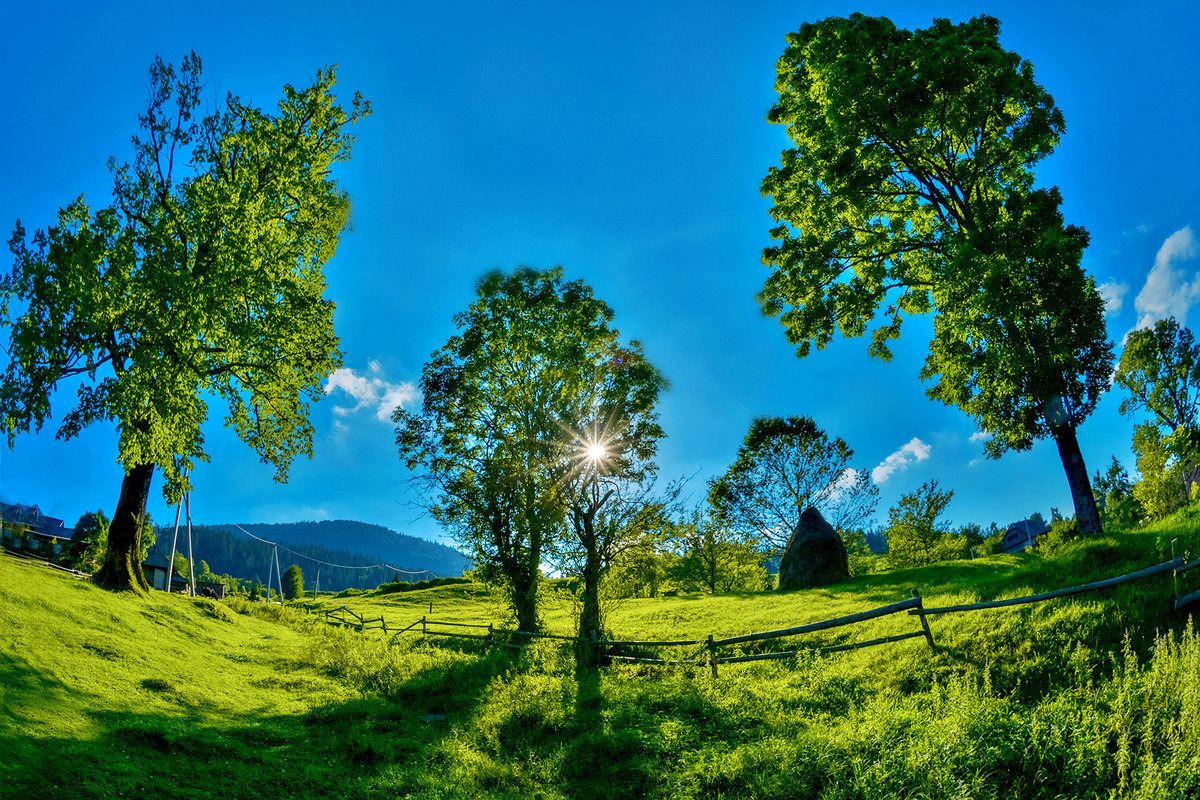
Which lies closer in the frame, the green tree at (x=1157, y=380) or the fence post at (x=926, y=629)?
the fence post at (x=926, y=629)

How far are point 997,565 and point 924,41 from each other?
51.7 ft

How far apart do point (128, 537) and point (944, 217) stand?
24.8 meters

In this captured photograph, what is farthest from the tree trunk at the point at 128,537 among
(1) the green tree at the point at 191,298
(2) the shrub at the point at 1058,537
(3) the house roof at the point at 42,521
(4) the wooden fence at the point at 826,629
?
(3) the house roof at the point at 42,521

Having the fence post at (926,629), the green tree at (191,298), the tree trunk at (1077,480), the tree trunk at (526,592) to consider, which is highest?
the green tree at (191,298)

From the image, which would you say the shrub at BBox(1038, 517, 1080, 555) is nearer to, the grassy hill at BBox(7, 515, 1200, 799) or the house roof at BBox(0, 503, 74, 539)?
the grassy hill at BBox(7, 515, 1200, 799)

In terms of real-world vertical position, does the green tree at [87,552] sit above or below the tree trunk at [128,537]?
below

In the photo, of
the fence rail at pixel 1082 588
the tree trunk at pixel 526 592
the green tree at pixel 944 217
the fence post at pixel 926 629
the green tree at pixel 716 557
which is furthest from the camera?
the green tree at pixel 716 557

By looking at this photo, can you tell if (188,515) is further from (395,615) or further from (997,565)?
(997,565)

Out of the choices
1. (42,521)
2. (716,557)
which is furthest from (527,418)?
(42,521)

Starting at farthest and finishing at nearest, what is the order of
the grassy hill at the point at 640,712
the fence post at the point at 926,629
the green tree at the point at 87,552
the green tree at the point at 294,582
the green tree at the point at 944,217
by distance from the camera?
the green tree at the point at 294,582 → the green tree at the point at 87,552 → the green tree at the point at 944,217 → the fence post at the point at 926,629 → the grassy hill at the point at 640,712

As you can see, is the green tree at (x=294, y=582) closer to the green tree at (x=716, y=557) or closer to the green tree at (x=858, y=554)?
the green tree at (x=716, y=557)

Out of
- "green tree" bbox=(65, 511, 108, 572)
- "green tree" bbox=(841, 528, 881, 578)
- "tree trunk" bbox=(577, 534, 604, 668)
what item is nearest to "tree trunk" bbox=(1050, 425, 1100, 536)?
"tree trunk" bbox=(577, 534, 604, 668)

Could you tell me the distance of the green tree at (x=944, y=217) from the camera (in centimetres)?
1329

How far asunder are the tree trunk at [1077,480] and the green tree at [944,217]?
0.04 m
